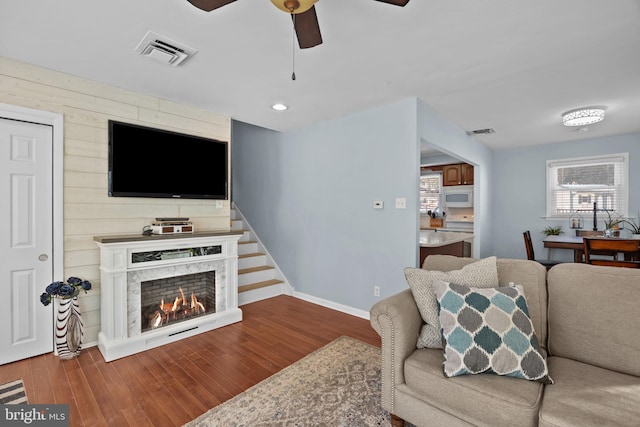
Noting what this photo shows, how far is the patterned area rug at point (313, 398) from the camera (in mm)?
1805

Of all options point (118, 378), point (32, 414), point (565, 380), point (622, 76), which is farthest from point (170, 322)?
point (622, 76)

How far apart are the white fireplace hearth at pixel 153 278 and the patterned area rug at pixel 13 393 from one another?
521mm

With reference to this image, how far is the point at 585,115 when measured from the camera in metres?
3.39

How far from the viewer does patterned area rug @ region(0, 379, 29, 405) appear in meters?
1.97

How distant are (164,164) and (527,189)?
231 inches

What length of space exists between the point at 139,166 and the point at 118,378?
73.2 inches

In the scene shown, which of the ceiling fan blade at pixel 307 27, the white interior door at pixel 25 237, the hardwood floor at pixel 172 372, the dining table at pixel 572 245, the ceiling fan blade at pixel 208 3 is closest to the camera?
the ceiling fan blade at pixel 208 3

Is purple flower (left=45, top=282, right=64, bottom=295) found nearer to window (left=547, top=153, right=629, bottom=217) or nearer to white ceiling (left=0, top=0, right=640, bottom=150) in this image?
white ceiling (left=0, top=0, right=640, bottom=150)

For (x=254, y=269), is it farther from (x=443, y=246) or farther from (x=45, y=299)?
(x=443, y=246)

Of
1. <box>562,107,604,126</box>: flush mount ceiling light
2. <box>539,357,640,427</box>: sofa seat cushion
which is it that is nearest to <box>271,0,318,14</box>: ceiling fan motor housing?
<box>539,357,640,427</box>: sofa seat cushion

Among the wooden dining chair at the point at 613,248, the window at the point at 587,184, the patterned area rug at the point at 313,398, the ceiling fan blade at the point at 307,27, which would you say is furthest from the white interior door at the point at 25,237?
the window at the point at 587,184

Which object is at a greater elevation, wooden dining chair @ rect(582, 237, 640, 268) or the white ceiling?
the white ceiling

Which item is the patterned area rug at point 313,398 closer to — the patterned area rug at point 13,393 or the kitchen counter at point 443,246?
the patterned area rug at point 13,393

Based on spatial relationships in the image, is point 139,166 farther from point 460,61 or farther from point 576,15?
point 576,15
